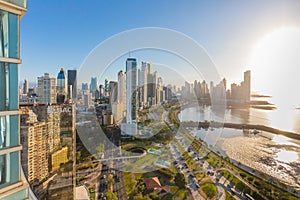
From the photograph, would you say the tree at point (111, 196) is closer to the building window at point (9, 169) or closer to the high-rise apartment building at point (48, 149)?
the high-rise apartment building at point (48, 149)

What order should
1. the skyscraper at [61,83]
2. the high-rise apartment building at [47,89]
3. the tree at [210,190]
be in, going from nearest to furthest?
the tree at [210,190] < the high-rise apartment building at [47,89] < the skyscraper at [61,83]

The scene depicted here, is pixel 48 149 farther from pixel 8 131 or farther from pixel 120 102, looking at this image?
pixel 120 102

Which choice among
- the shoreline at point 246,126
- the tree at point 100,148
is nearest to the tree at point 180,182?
the tree at point 100,148

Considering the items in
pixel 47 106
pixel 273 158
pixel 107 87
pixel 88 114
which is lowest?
pixel 273 158

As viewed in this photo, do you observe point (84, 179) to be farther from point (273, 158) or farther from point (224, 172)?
point (273, 158)

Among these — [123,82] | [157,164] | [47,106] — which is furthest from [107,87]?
[47,106]

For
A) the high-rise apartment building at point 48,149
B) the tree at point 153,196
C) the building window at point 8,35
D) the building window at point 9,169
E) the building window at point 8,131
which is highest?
the building window at point 8,35
